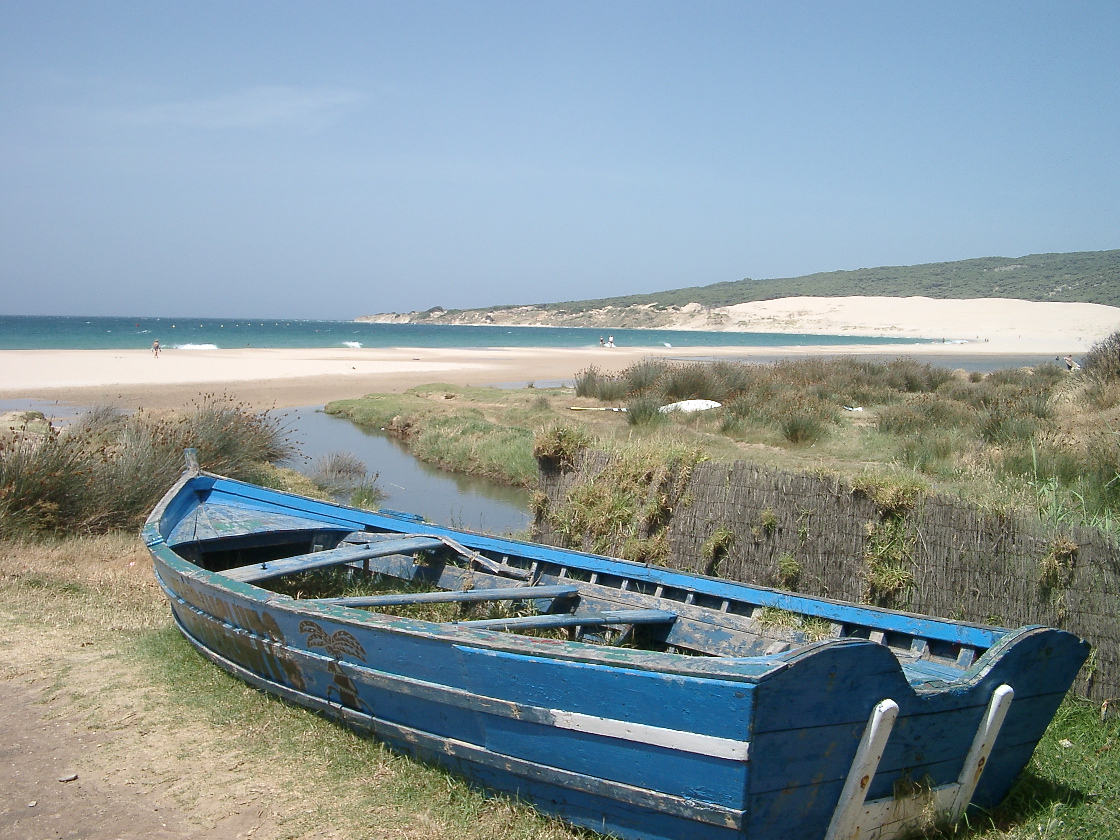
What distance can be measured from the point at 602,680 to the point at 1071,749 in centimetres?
281

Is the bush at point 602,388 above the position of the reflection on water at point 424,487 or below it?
above

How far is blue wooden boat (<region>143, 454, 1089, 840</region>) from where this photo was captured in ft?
9.96

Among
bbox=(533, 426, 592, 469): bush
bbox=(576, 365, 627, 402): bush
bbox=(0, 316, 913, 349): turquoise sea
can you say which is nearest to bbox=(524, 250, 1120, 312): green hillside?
bbox=(0, 316, 913, 349): turquoise sea

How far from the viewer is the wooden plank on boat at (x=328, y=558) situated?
214 inches

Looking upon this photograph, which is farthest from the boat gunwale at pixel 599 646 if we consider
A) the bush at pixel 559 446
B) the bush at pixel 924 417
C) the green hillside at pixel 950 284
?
the green hillside at pixel 950 284

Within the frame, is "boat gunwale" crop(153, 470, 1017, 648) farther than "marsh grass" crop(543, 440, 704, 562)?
No

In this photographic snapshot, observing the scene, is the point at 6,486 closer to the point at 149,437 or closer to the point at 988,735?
the point at 149,437

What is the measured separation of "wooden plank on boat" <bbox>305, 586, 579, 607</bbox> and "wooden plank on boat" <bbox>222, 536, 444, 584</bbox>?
0.54m

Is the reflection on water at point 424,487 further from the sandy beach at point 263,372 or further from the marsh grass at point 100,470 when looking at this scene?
the sandy beach at point 263,372

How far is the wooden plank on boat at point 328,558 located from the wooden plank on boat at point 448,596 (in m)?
0.54

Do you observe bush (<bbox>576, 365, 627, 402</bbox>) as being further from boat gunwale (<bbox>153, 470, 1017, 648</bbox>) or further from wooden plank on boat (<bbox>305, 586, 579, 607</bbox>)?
wooden plank on boat (<bbox>305, 586, 579, 607</bbox>)

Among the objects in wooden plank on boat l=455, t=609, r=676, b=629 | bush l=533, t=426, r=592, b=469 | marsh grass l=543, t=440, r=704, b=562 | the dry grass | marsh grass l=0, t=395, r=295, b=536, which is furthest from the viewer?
marsh grass l=0, t=395, r=295, b=536

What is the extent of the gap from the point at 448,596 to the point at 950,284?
13896 cm

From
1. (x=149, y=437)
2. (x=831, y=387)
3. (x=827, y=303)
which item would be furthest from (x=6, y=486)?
(x=827, y=303)
